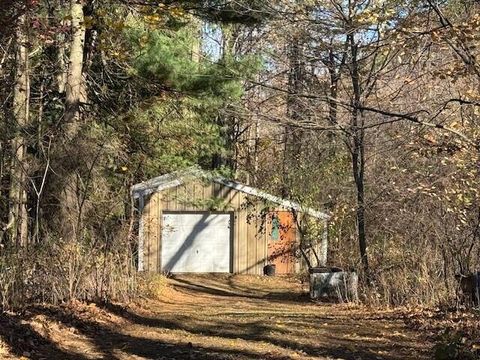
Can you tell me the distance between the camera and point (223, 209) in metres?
25.0

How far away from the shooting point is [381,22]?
792 cm

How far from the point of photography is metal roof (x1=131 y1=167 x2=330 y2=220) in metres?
21.7

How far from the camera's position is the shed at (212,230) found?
24531 mm

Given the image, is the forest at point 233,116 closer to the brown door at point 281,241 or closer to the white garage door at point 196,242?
the brown door at point 281,241

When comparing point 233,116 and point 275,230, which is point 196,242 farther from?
point 233,116

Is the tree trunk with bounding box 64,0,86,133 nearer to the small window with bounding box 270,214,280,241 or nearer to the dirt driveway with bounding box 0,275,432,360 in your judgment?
the dirt driveway with bounding box 0,275,432,360

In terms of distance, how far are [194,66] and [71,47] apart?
3.01 m

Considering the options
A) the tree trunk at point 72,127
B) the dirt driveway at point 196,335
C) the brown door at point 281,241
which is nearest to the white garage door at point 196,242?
the brown door at point 281,241

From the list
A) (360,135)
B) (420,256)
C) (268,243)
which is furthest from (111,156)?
(268,243)

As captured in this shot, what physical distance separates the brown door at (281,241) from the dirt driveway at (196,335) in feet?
39.1

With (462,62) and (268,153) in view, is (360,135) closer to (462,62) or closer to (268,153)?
(462,62)

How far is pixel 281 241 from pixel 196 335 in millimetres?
16574

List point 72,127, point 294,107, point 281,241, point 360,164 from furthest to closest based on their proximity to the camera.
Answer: point 281,241 → point 294,107 → point 360,164 → point 72,127

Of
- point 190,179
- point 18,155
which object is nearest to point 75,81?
point 18,155
